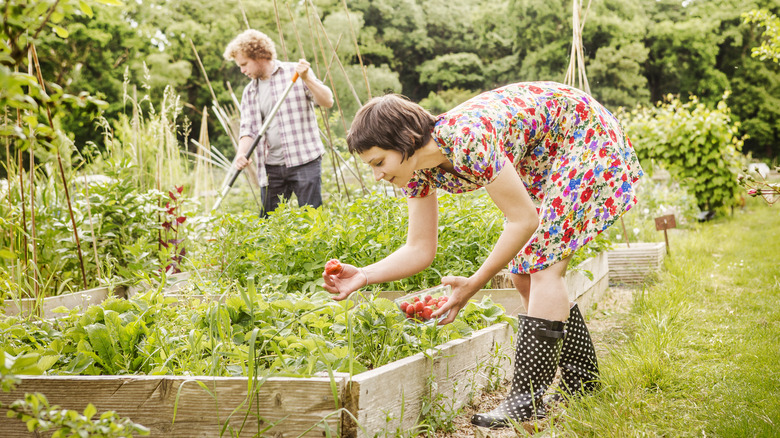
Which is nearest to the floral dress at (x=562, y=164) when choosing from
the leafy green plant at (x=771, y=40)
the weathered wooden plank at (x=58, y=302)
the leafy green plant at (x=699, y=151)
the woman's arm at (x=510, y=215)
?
the woman's arm at (x=510, y=215)

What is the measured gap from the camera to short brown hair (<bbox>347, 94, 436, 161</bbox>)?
5.08 ft

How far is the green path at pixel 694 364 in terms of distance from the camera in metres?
1.57

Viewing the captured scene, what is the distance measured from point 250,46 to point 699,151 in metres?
6.15

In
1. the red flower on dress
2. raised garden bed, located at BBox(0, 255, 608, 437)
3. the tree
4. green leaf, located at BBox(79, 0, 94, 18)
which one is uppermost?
the tree

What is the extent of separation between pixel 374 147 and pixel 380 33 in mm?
26928

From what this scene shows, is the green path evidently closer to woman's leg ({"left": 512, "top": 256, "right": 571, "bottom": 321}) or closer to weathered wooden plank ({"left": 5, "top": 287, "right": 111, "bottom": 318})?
woman's leg ({"left": 512, "top": 256, "right": 571, "bottom": 321})

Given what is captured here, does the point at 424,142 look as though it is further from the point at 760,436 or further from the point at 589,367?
the point at 760,436

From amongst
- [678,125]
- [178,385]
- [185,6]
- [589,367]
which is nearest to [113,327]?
[178,385]

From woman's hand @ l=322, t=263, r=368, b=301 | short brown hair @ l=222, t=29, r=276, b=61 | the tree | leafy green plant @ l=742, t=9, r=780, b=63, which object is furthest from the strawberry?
the tree

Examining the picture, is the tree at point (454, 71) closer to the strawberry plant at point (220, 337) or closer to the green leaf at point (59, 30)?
the strawberry plant at point (220, 337)

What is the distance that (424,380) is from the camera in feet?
5.47

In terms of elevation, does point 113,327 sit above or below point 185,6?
below

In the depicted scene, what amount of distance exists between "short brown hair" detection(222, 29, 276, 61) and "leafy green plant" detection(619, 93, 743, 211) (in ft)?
19.2

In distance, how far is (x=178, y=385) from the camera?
139 cm
